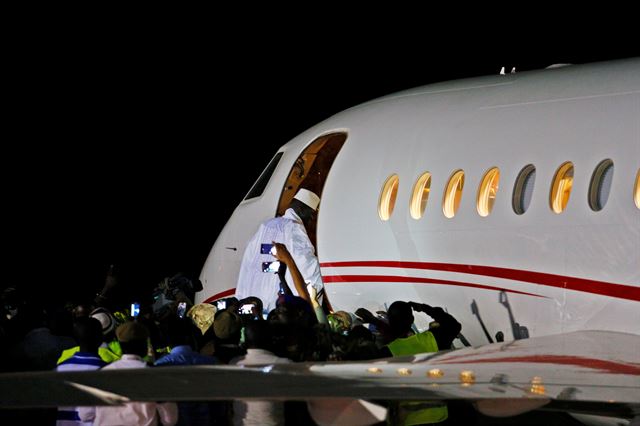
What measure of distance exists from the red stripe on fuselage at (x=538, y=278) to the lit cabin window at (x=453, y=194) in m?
0.64

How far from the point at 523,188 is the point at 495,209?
0.46 metres

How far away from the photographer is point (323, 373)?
913 cm

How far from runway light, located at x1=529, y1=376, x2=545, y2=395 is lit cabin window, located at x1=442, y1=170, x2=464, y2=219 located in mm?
6645

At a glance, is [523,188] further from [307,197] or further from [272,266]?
[307,197]

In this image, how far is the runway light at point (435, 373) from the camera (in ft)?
31.8

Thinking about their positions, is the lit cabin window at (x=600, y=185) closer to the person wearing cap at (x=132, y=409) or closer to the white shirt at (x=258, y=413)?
the white shirt at (x=258, y=413)

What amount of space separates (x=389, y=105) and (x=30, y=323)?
6.33 metres

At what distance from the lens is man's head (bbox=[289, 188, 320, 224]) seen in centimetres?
2075

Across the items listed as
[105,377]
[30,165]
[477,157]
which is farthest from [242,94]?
[105,377]

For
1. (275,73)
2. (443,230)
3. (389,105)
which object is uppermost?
(275,73)

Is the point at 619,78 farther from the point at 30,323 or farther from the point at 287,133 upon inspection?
the point at 287,133

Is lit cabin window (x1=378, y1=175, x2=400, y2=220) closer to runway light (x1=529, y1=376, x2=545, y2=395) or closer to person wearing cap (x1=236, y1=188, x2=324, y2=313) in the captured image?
person wearing cap (x1=236, y1=188, x2=324, y2=313)

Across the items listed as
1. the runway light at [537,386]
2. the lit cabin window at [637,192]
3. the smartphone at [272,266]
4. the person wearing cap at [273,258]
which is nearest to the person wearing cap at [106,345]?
the runway light at [537,386]

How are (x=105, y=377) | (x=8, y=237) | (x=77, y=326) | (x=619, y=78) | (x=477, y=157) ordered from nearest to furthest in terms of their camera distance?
1. (x=105, y=377)
2. (x=77, y=326)
3. (x=619, y=78)
4. (x=477, y=157)
5. (x=8, y=237)
